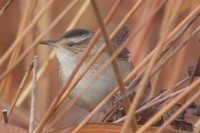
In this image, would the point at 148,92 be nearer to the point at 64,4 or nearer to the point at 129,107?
the point at 129,107

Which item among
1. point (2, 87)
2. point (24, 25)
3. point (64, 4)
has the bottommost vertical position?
point (2, 87)

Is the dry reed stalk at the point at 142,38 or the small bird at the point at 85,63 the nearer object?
the dry reed stalk at the point at 142,38

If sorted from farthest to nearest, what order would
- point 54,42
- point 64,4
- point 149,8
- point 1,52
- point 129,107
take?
point 64,4 → point 1,52 → point 54,42 → point 149,8 → point 129,107

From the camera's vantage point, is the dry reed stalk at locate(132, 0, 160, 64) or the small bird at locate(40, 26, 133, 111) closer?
the dry reed stalk at locate(132, 0, 160, 64)

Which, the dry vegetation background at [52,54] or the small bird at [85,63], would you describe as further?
the small bird at [85,63]

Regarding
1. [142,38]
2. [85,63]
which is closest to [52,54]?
[85,63]

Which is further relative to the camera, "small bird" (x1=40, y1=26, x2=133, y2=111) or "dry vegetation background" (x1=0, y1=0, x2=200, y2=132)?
"small bird" (x1=40, y1=26, x2=133, y2=111)

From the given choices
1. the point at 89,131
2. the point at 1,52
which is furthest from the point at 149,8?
the point at 1,52

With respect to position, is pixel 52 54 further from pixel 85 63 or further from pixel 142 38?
pixel 142 38
